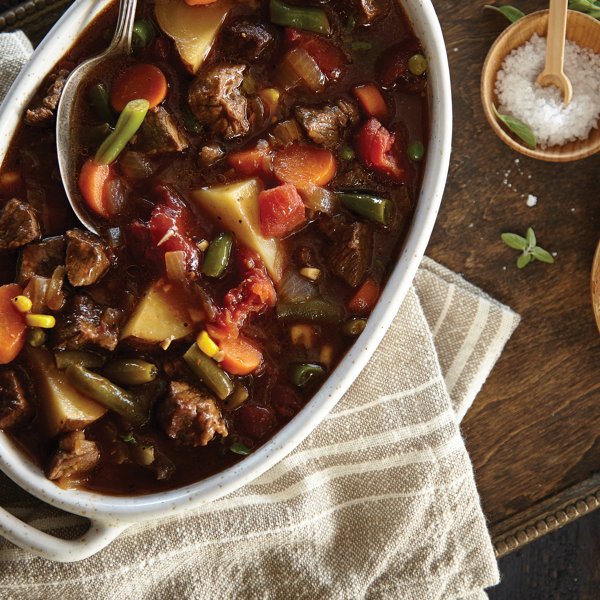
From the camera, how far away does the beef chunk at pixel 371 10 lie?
3.47 m

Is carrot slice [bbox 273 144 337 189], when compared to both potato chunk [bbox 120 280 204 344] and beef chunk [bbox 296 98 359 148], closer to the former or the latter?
beef chunk [bbox 296 98 359 148]

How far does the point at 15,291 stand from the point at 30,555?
1235mm

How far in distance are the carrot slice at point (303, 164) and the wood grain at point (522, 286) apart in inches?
37.0

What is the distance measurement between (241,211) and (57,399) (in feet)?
3.55

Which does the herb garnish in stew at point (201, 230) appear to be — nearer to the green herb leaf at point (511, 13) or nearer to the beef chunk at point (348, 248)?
the beef chunk at point (348, 248)

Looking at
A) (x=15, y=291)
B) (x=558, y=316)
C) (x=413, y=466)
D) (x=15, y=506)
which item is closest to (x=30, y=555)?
(x=15, y=506)

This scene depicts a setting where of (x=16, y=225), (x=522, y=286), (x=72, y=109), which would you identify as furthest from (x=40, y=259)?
(x=522, y=286)

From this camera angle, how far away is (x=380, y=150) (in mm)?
3508

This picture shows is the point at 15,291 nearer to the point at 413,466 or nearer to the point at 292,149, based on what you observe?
the point at 292,149

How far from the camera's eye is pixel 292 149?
3508mm

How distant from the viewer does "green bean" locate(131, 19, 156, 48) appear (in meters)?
3.43

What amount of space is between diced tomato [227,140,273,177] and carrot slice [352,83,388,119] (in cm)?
47

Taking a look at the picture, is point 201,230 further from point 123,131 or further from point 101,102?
point 101,102

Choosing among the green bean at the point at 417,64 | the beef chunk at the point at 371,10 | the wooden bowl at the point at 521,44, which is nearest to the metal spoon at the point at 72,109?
the beef chunk at the point at 371,10
